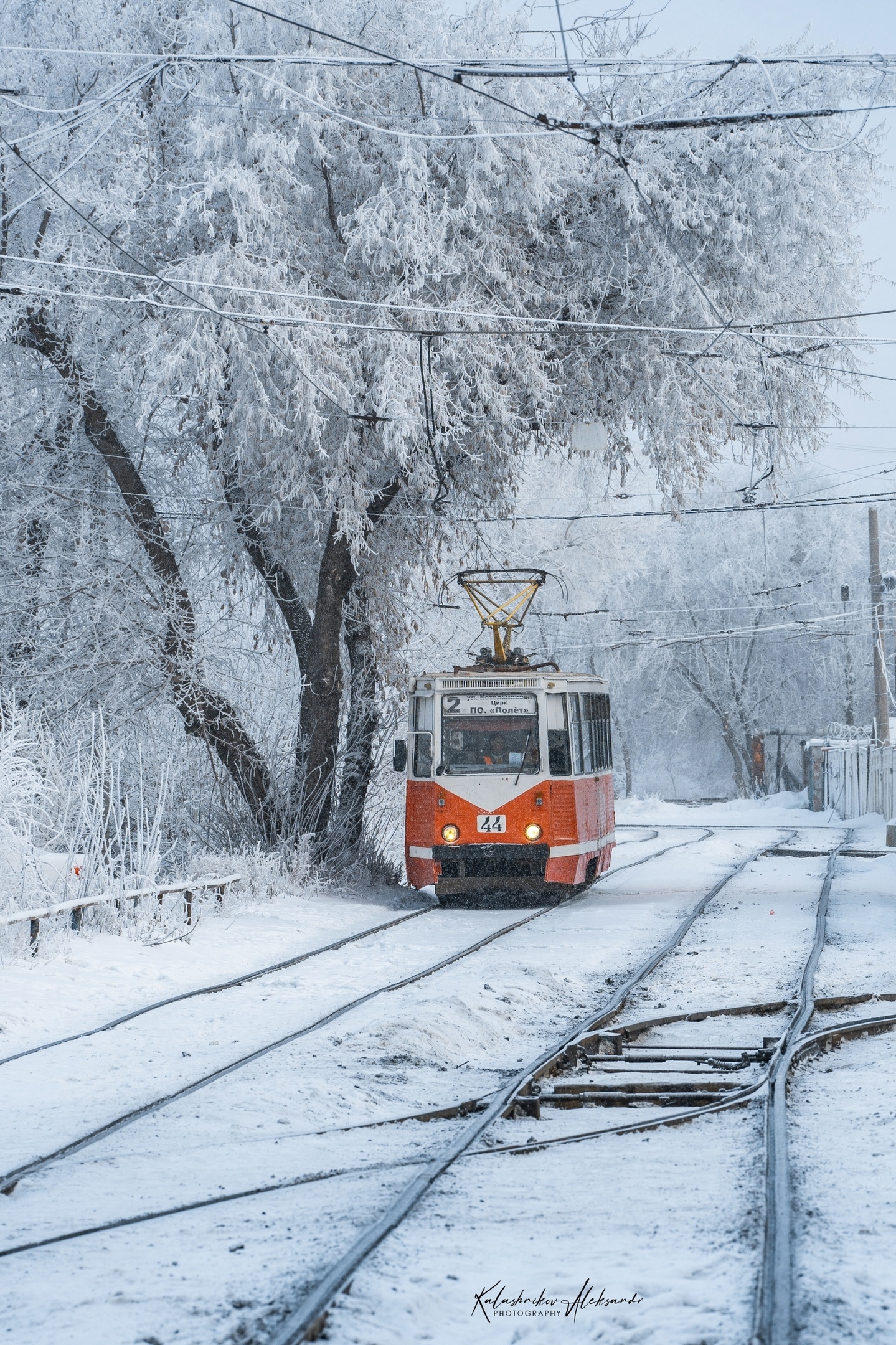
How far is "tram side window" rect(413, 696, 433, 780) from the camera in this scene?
62.6 ft

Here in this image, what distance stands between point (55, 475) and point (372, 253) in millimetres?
5719

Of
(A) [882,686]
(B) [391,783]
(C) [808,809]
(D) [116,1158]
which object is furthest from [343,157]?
(C) [808,809]

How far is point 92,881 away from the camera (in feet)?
47.9

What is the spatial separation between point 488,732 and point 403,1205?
1345 cm

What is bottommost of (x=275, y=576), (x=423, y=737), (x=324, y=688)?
(x=423, y=737)

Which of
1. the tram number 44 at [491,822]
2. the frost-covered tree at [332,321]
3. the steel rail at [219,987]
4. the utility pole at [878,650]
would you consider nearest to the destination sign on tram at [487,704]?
the tram number 44 at [491,822]

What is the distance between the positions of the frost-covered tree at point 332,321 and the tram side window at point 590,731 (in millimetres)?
3164

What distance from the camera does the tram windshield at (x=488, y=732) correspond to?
18953 millimetres

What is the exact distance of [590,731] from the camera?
66.9 feet

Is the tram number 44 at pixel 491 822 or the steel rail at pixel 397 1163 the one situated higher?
the tram number 44 at pixel 491 822

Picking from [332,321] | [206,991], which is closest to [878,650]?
[332,321]

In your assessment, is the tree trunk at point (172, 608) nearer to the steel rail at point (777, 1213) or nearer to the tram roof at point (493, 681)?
the tram roof at point (493, 681)

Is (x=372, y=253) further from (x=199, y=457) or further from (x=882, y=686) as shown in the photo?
(x=882, y=686)

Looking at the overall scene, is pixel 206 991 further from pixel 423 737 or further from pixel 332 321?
pixel 332 321
